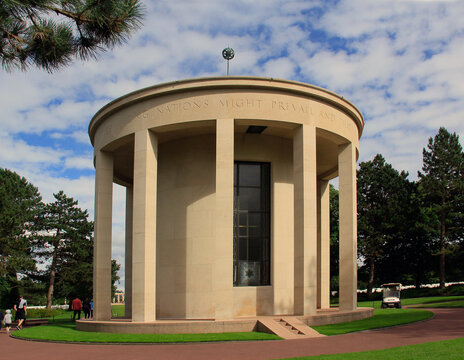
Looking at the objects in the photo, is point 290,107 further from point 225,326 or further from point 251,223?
point 225,326

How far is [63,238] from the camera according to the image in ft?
224

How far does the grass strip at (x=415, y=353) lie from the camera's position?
12.5 m

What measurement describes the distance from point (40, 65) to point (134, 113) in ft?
47.0

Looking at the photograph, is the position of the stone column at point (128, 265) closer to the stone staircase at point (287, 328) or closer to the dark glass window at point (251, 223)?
the dark glass window at point (251, 223)

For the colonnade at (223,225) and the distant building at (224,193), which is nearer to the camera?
the colonnade at (223,225)

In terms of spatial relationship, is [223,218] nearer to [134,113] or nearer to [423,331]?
[134,113]

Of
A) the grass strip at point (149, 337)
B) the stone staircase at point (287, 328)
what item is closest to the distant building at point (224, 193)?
the stone staircase at point (287, 328)

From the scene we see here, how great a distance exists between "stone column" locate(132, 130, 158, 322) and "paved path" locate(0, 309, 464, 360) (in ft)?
16.7

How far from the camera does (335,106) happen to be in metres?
27.3

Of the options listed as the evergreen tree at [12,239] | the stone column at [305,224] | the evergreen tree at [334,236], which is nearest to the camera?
the stone column at [305,224]

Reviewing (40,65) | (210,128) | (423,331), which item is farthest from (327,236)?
(40,65)

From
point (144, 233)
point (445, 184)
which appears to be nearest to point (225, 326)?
point (144, 233)

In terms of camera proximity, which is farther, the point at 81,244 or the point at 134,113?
the point at 81,244

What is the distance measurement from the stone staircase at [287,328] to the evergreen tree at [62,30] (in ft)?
42.5
